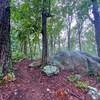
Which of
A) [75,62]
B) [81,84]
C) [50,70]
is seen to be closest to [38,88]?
[50,70]

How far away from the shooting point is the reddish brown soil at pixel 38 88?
184 inches

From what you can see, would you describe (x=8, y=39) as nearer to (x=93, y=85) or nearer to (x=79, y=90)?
(x=79, y=90)

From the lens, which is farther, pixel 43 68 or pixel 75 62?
pixel 75 62

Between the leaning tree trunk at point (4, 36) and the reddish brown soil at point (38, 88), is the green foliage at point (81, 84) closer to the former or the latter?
the reddish brown soil at point (38, 88)

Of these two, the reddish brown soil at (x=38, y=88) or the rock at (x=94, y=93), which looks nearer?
the reddish brown soil at (x=38, y=88)

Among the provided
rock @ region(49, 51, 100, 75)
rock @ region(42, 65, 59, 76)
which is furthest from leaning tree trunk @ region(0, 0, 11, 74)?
rock @ region(49, 51, 100, 75)

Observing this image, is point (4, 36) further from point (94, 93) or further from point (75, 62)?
point (94, 93)

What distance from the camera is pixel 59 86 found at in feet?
16.9

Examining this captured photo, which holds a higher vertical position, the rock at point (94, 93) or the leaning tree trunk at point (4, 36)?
the leaning tree trunk at point (4, 36)

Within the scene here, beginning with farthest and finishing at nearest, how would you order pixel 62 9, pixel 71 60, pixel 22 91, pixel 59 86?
pixel 62 9 → pixel 71 60 → pixel 59 86 → pixel 22 91

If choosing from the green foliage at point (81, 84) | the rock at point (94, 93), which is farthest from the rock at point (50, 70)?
the rock at point (94, 93)

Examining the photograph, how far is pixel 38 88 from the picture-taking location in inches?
197

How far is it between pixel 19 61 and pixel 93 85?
2.85 meters

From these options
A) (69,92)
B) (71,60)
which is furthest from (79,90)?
(71,60)
